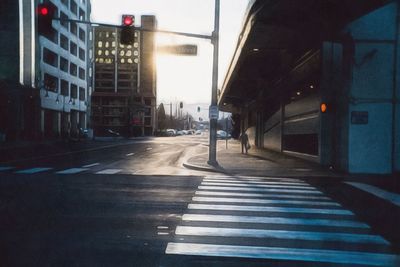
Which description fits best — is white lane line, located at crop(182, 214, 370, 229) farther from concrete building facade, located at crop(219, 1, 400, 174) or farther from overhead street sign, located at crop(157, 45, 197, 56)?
overhead street sign, located at crop(157, 45, 197, 56)

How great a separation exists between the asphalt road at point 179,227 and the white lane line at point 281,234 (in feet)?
0.05

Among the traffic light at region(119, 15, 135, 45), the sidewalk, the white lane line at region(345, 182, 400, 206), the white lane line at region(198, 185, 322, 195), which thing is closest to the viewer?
the sidewalk

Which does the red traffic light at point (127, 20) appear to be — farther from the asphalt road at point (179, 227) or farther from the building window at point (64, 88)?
the building window at point (64, 88)

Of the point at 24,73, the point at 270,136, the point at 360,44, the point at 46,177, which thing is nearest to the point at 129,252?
the point at 46,177

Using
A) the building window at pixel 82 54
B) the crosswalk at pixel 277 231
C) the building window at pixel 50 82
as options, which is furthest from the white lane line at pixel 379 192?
the building window at pixel 82 54

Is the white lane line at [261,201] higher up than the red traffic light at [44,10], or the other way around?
the red traffic light at [44,10]

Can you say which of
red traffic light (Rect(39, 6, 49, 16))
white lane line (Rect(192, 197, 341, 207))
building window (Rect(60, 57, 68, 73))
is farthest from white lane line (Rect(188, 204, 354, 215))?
building window (Rect(60, 57, 68, 73))

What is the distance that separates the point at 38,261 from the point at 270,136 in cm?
2977

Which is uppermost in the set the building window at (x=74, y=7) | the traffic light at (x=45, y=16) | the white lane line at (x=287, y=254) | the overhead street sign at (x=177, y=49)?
the building window at (x=74, y=7)

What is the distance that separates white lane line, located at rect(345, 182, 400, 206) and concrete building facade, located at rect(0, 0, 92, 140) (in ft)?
130

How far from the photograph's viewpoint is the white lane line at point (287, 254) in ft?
18.9

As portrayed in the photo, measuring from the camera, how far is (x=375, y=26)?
17.2m

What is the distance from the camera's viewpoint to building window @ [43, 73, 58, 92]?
53.7m

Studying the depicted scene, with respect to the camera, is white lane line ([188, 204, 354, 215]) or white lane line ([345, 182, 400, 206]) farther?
white lane line ([345, 182, 400, 206])
